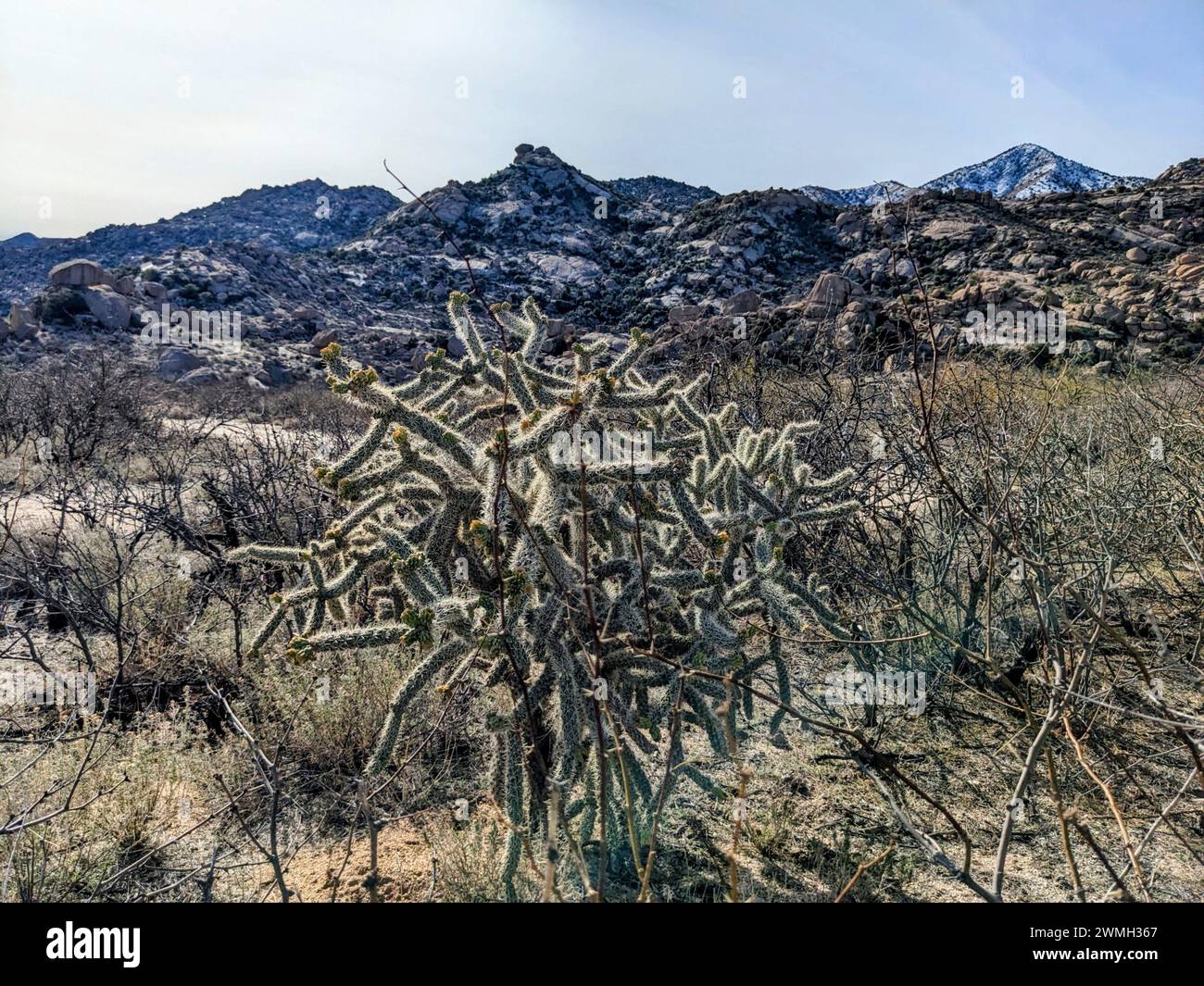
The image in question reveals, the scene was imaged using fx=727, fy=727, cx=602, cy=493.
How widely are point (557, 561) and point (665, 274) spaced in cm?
3466

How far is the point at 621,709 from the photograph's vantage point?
2.43 meters

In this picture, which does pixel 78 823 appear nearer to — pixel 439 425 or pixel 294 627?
pixel 294 627

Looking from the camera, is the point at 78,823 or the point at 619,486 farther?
the point at 78,823

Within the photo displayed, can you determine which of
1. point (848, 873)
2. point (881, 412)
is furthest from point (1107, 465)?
point (848, 873)

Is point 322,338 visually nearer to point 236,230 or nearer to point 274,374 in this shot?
point 274,374

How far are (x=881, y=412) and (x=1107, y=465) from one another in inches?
58.0

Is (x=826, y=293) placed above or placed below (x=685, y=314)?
below

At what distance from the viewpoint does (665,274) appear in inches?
1382

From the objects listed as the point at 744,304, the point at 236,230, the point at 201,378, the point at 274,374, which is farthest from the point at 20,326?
the point at 236,230

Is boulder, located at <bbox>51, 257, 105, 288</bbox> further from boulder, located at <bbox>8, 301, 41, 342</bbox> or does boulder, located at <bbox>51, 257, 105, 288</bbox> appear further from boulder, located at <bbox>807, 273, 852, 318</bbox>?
boulder, located at <bbox>807, 273, 852, 318</bbox>

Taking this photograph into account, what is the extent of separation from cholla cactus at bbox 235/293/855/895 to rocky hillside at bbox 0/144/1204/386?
24.3 feet

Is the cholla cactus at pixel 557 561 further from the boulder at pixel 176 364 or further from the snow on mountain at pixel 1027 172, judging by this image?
the snow on mountain at pixel 1027 172

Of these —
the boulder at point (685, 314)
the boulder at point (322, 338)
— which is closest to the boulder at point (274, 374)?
the boulder at point (322, 338)

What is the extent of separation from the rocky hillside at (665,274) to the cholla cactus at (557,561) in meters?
7.41
